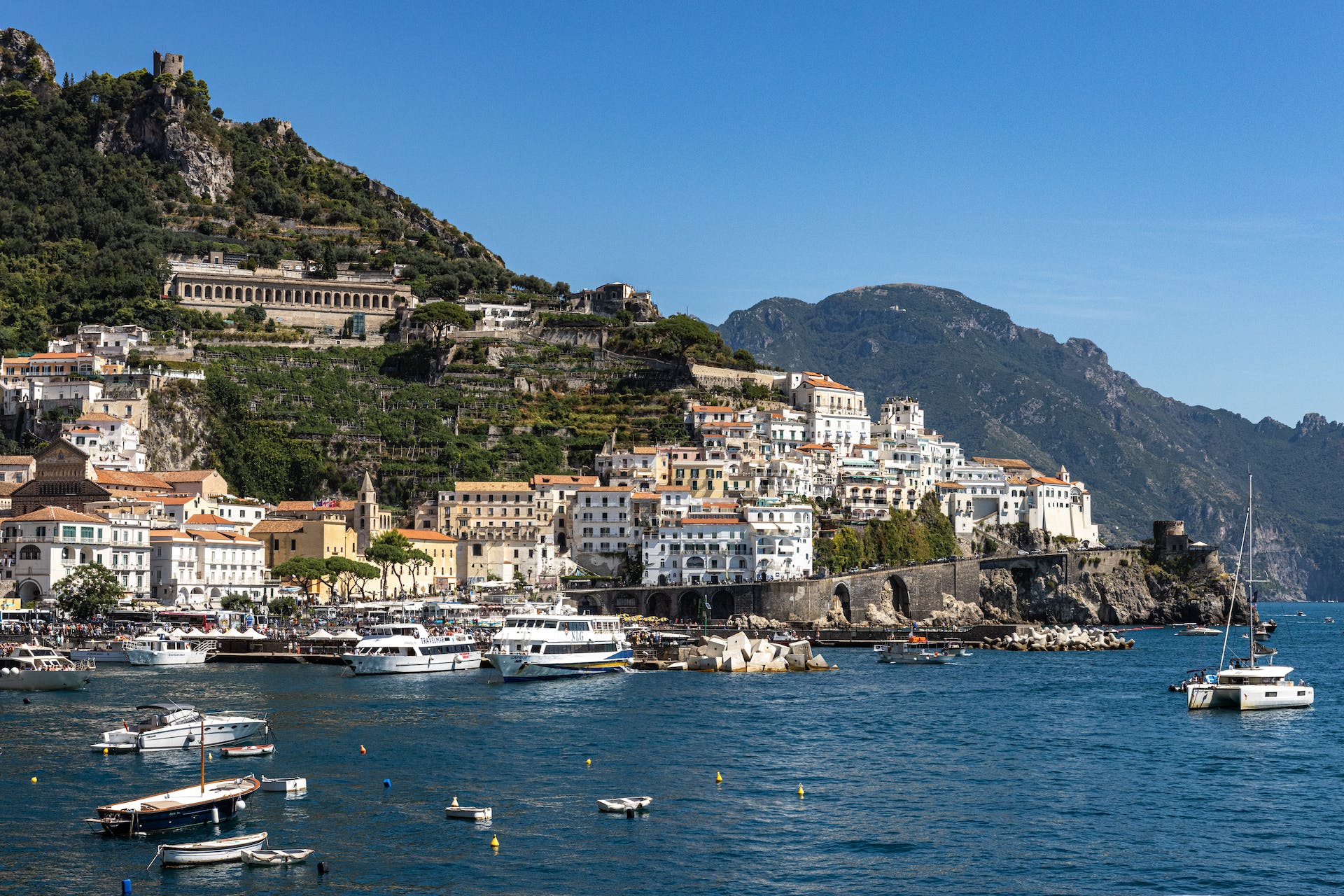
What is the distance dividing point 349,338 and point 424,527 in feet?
88.6

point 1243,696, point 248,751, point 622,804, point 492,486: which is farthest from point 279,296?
point 622,804

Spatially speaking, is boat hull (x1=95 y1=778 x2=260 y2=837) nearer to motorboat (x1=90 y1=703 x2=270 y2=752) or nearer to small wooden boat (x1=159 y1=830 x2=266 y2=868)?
small wooden boat (x1=159 y1=830 x2=266 y2=868)

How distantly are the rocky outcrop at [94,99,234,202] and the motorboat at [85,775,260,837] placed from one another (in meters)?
123

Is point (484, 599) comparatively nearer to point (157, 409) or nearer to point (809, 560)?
point (809, 560)

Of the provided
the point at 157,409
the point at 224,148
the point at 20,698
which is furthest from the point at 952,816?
the point at 224,148

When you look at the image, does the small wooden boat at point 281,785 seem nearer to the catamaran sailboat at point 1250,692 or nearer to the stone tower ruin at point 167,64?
the catamaran sailboat at point 1250,692

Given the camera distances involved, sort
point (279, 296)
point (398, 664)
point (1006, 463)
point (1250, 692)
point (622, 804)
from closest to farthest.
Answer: point (622, 804) → point (1250, 692) → point (398, 664) → point (279, 296) → point (1006, 463)

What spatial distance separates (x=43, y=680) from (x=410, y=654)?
15753mm

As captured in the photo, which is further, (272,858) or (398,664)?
(398,664)

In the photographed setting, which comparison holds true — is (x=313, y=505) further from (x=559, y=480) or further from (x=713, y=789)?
(x=713, y=789)

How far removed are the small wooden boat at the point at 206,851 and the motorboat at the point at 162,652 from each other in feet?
139

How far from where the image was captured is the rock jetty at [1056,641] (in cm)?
9306

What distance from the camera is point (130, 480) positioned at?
311ft

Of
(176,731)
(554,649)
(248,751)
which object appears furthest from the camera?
(554,649)
